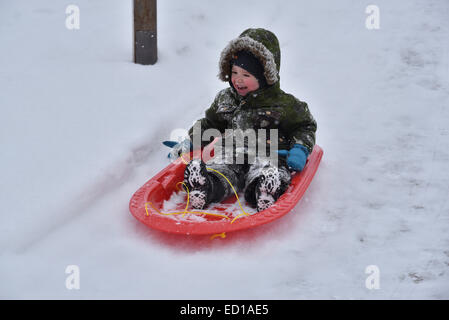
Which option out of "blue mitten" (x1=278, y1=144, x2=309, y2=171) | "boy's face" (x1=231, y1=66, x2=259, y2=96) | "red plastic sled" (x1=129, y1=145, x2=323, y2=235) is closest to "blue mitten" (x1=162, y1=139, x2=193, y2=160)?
"red plastic sled" (x1=129, y1=145, x2=323, y2=235)

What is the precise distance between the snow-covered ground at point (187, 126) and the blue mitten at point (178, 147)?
0.40ft

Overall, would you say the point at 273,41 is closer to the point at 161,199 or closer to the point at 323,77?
the point at 161,199

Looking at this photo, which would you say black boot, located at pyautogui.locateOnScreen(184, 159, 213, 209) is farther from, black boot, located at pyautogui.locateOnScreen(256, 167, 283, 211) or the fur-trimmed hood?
the fur-trimmed hood

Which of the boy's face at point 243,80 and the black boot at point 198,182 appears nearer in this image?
the black boot at point 198,182

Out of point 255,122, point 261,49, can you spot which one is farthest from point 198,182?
point 261,49

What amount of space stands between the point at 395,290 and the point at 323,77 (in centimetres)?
273

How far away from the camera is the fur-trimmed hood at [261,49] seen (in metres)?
2.49

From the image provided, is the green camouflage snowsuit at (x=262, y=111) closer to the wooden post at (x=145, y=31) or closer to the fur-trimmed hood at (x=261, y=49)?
the fur-trimmed hood at (x=261, y=49)

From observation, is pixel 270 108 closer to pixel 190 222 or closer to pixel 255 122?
pixel 255 122

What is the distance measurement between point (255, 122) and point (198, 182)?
0.54 metres

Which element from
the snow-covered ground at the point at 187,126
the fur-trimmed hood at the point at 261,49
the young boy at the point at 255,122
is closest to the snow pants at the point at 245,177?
the young boy at the point at 255,122

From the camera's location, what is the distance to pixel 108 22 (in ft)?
15.7

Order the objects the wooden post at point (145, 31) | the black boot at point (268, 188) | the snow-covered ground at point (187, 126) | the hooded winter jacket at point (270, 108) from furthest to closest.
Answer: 1. the wooden post at point (145, 31)
2. the hooded winter jacket at point (270, 108)
3. the black boot at point (268, 188)
4. the snow-covered ground at point (187, 126)

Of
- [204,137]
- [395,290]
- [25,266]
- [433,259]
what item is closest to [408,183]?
[433,259]
